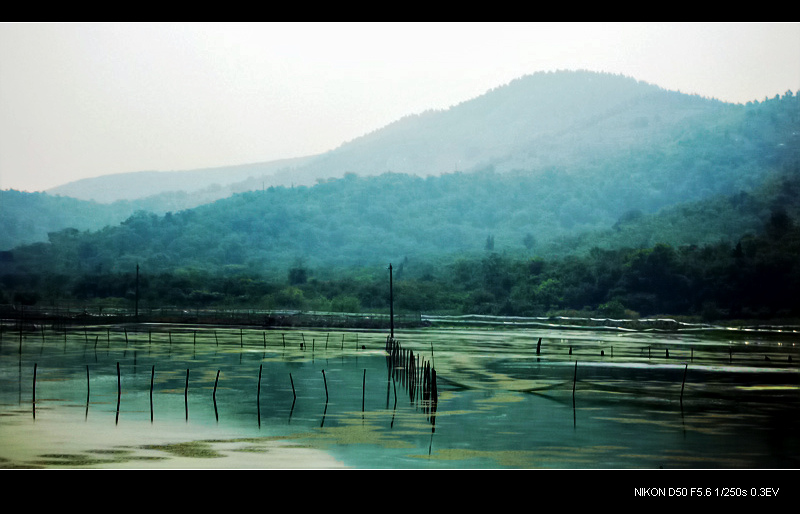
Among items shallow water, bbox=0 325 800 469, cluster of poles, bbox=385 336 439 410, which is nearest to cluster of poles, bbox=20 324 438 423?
cluster of poles, bbox=385 336 439 410

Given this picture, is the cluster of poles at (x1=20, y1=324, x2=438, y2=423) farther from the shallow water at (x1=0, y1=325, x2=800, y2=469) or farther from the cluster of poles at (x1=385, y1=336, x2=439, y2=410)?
the shallow water at (x1=0, y1=325, x2=800, y2=469)

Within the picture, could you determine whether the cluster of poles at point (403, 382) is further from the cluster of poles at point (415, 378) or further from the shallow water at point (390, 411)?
the shallow water at point (390, 411)

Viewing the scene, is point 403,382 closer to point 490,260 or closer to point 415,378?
point 415,378

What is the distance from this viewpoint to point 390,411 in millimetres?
31938

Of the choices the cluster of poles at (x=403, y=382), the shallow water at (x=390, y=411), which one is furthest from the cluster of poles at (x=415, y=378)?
the shallow water at (x=390, y=411)

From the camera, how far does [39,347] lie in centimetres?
5891

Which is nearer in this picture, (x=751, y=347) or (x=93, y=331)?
(x=751, y=347)

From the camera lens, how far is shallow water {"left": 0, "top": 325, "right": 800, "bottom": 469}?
78.7 feet

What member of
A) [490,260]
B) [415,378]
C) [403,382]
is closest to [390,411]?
[415,378]

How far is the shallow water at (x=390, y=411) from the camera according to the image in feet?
78.7

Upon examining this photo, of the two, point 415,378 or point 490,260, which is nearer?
point 415,378
